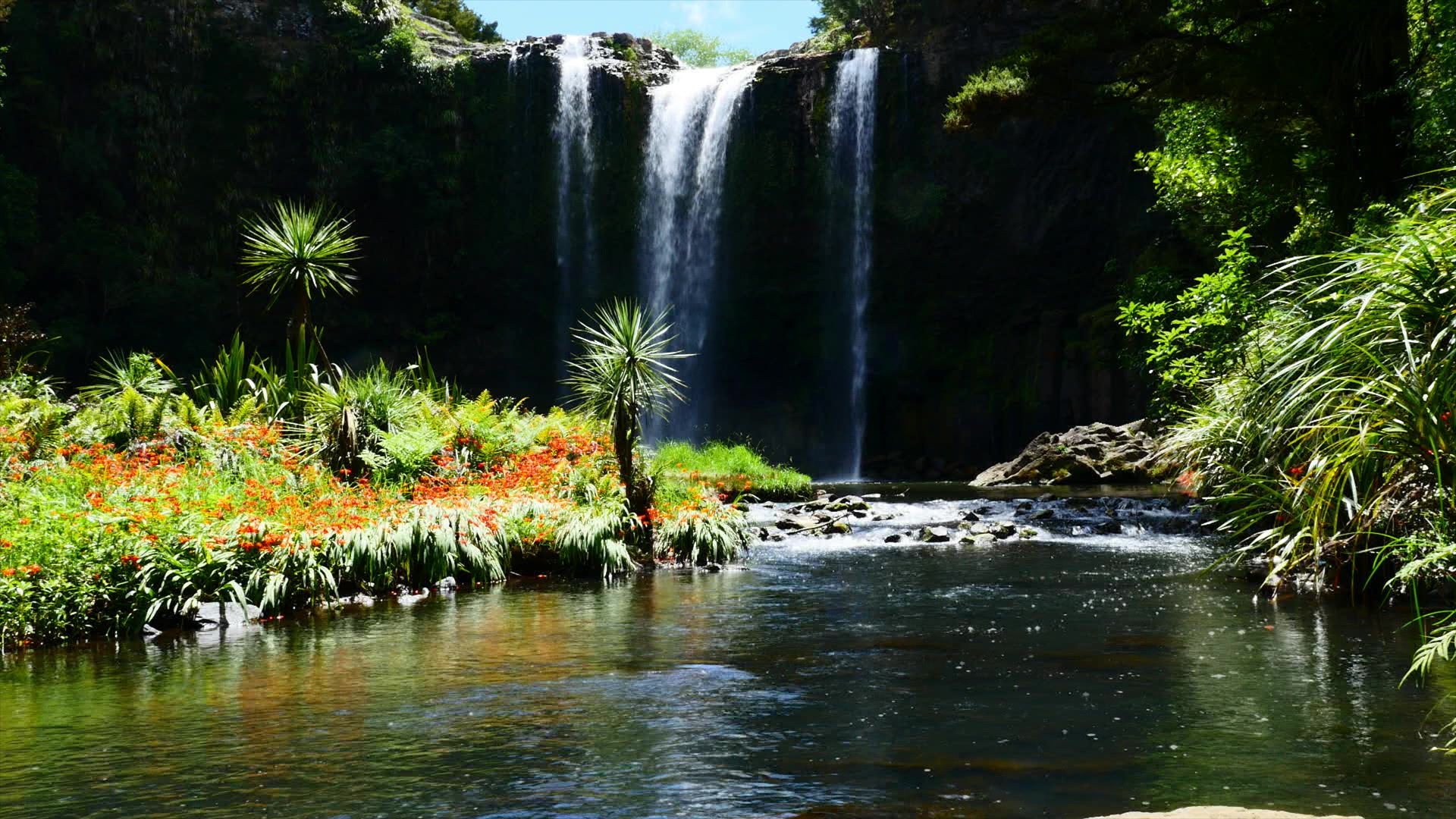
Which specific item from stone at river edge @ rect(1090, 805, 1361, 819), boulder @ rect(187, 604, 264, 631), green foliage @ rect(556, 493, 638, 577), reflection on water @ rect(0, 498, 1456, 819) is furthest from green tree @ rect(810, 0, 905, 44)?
stone at river edge @ rect(1090, 805, 1361, 819)

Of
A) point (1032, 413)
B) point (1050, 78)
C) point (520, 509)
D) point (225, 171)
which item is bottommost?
point (520, 509)

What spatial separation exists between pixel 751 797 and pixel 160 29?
40.7m

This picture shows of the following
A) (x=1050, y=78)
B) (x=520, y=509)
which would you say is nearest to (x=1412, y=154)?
(x=1050, y=78)

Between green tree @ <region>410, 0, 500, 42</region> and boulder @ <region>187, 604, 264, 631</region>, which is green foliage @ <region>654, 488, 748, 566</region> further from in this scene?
green tree @ <region>410, 0, 500, 42</region>

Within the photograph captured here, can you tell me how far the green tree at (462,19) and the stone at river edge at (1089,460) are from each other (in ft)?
116

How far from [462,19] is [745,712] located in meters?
53.0

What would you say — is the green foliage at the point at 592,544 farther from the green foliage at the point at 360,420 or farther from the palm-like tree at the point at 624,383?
the green foliage at the point at 360,420

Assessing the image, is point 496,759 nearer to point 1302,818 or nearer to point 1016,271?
point 1302,818

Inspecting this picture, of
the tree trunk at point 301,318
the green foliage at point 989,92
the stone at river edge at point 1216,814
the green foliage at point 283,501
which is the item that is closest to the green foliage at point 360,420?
the green foliage at point 283,501

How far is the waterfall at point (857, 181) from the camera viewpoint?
38.8m

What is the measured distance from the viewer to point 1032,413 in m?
37.0

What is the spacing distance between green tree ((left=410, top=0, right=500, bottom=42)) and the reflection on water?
47.0 meters

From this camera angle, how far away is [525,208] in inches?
1639

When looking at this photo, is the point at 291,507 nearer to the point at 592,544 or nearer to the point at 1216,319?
the point at 592,544
